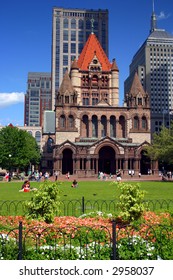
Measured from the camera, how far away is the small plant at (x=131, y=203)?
12.6 meters

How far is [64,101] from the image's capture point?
73438mm

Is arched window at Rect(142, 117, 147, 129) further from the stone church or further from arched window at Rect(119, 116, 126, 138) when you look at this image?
arched window at Rect(119, 116, 126, 138)

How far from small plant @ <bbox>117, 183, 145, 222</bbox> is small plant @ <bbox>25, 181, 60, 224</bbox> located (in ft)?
9.19

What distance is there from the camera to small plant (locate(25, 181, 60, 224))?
12672 mm

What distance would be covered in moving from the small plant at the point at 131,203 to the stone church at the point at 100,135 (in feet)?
180

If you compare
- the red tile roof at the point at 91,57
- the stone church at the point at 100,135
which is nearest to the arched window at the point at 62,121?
the stone church at the point at 100,135

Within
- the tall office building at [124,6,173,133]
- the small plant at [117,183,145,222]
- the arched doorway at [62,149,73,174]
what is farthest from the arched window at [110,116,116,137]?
the tall office building at [124,6,173,133]

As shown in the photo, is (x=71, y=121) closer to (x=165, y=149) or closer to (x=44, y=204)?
(x=165, y=149)

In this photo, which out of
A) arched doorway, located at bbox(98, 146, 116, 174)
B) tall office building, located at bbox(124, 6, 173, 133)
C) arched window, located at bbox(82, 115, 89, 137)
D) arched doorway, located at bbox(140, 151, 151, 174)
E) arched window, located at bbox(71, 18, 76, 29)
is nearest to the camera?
arched doorway, located at bbox(140, 151, 151, 174)

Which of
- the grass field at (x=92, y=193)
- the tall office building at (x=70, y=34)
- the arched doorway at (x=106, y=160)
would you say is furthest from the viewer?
the tall office building at (x=70, y=34)

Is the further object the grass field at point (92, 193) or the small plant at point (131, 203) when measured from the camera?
the grass field at point (92, 193)

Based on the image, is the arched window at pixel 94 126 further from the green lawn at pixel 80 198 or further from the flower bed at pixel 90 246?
the flower bed at pixel 90 246
